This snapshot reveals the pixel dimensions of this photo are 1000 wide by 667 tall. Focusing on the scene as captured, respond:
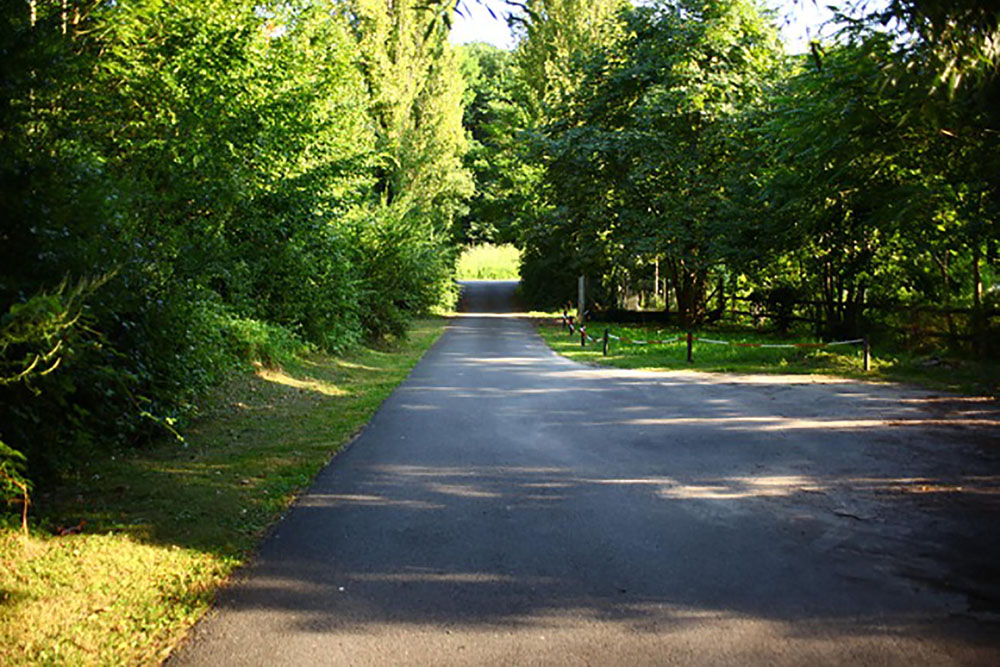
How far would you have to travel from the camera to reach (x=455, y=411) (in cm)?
1181

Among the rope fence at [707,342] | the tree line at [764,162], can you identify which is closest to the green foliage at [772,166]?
the tree line at [764,162]

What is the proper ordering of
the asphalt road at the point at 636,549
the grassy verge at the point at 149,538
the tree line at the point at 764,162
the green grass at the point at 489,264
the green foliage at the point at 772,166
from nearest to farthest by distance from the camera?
the asphalt road at the point at 636,549 < the grassy verge at the point at 149,538 < the tree line at the point at 764,162 < the green foliage at the point at 772,166 < the green grass at the point at 489,264

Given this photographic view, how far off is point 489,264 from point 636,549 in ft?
255

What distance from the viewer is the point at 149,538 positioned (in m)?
5.69

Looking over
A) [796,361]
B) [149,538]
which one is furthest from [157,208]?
[796,361]

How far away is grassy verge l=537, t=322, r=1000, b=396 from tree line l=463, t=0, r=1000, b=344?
1.17 m

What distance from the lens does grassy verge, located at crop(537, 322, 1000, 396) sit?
1431 cm

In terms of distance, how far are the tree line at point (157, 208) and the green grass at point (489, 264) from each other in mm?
58083

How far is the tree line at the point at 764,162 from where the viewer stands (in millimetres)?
9969

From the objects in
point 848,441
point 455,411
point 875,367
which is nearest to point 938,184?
point 875,367

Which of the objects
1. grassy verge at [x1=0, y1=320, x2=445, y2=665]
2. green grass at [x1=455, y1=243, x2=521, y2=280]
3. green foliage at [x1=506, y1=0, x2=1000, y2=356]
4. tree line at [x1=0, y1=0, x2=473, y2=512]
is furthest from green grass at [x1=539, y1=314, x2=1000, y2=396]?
green grass at [x1=455, y1=243, x2=521, y2=280]

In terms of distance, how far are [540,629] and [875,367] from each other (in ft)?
47.1

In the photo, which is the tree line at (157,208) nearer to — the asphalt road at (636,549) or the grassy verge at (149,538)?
the grassy verge at (149,538)

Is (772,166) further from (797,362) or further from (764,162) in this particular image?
(797,362)
